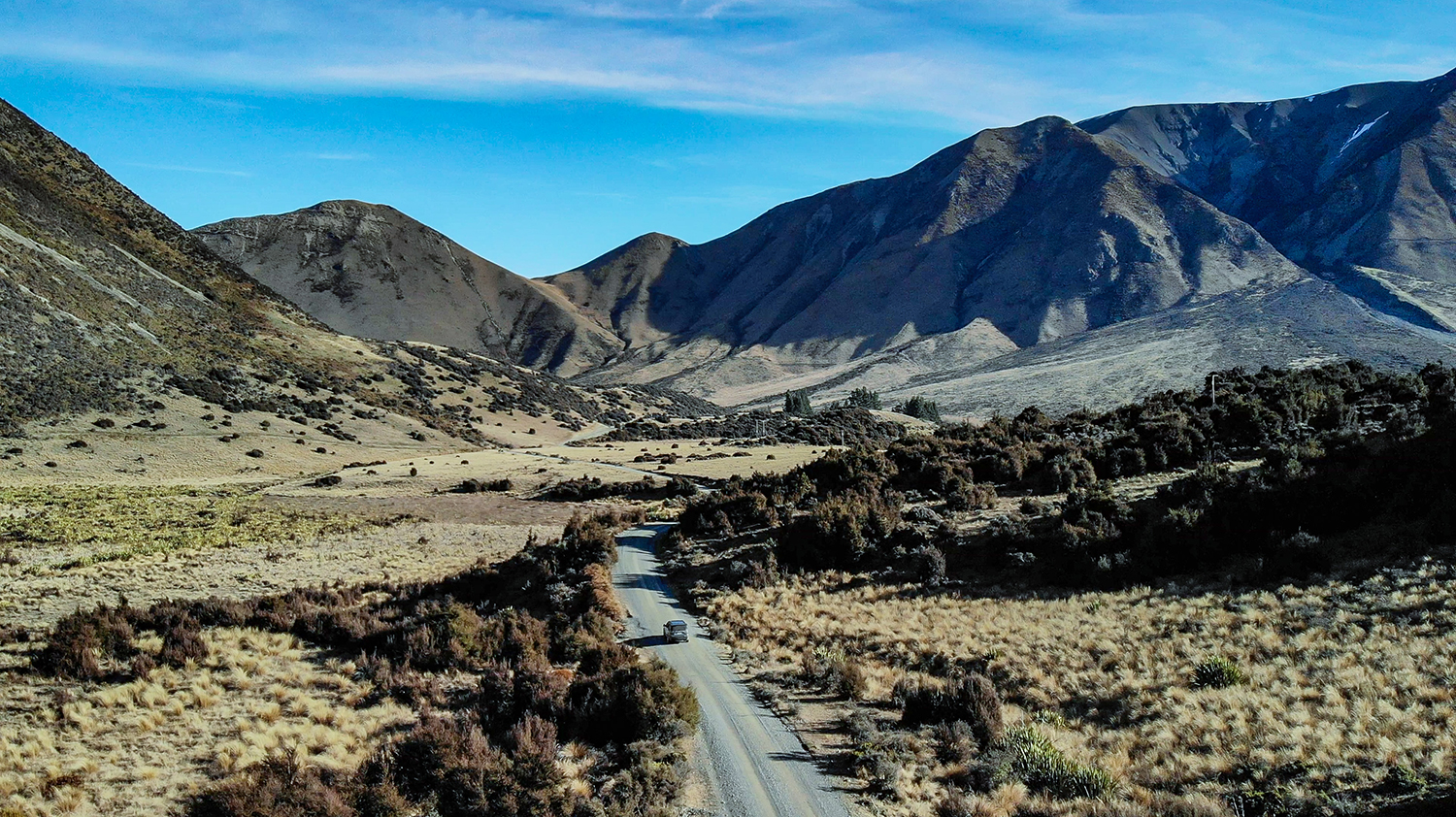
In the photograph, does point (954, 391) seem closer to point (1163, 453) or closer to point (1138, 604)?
point (1163, 453)

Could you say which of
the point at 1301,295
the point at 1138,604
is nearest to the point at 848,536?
the point at 1138,604

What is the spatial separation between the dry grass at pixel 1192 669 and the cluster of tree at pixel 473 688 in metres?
3.56

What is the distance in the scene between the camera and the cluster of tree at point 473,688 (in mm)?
9656

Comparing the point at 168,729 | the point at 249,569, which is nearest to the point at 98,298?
the point at 249,569

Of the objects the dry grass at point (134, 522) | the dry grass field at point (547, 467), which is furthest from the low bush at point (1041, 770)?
the dry grass field at point (547, 467)

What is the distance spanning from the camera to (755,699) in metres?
13.6

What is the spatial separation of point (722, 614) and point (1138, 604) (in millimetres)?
9120

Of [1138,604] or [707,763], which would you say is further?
[1138,604]

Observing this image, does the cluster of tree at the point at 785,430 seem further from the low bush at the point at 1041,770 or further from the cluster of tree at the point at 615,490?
the low bush at the point at 1041,770

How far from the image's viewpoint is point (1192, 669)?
12.6 metres

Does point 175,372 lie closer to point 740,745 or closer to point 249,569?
point 249,569

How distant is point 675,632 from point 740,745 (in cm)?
543

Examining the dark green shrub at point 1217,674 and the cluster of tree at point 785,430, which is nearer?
the dark green shrub at point 1217,674

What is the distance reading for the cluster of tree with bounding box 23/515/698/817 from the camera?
31.7 feet
